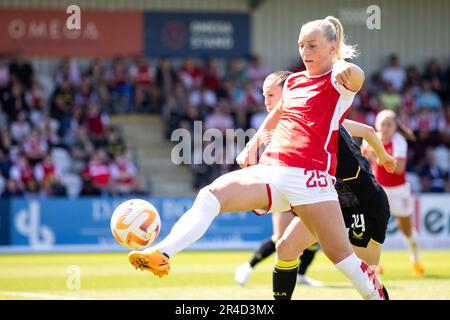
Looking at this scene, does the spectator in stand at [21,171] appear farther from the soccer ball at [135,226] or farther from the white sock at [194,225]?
the white sock at [194,225]

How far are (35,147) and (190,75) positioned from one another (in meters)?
5.32

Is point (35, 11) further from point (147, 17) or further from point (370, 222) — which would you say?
point (370, 222)

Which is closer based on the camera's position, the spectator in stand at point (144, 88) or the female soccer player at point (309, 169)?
the female soccer player at point (309, 169)

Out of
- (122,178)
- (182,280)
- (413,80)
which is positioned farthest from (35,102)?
(182,280)

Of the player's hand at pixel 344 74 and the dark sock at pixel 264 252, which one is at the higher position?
the player's hand at pixel 344 74

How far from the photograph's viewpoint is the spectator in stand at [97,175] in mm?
19281

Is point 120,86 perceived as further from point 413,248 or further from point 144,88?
point 413,248

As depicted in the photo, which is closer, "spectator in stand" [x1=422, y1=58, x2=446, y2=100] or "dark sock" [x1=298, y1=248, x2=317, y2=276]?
"dark sock" [x1=298, y1=248, x2=317, y2=276]

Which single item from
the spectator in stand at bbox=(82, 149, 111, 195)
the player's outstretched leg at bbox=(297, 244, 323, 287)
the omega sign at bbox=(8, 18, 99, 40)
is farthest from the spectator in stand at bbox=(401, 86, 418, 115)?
the player's outstretched leg at bbox=(297, 244, 323, 287)

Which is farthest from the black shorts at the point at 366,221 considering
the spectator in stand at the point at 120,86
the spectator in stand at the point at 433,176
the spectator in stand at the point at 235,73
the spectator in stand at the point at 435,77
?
the spectator in stand at the point at 435,77

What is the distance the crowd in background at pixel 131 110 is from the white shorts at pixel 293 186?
13472 mm

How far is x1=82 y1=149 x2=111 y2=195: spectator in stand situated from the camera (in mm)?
19281

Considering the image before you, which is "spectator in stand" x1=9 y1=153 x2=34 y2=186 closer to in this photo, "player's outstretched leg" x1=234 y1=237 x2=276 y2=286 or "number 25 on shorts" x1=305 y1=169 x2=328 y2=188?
"player's outstretched leg" x1=234 y1=237 x2=276 y2=286

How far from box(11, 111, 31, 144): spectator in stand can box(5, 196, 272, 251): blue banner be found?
10.3 ft
